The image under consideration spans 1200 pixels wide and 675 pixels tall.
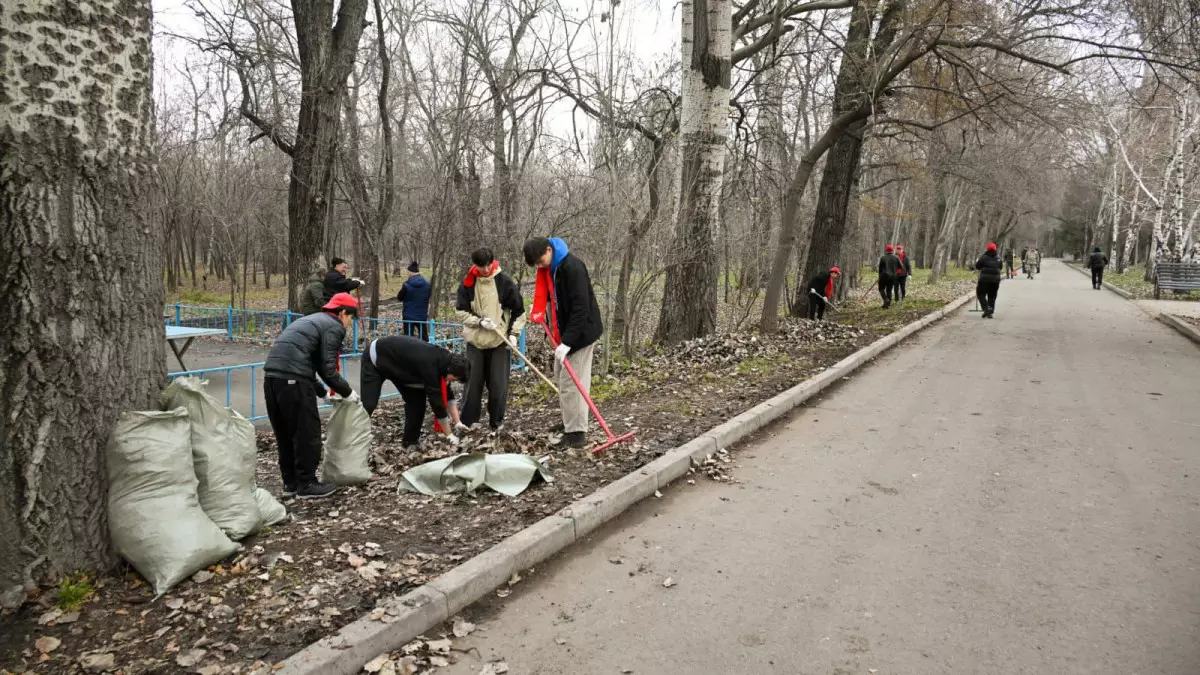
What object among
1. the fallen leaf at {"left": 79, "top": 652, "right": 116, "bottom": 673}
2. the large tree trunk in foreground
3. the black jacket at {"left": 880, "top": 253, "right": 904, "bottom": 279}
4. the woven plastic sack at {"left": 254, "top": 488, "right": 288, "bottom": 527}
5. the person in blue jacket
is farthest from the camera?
the black jacket at {"left": 880, "top": 253, "right": 904, "bottom": 279}

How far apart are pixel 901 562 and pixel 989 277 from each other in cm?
1424

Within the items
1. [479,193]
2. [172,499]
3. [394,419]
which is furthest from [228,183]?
[172,499]

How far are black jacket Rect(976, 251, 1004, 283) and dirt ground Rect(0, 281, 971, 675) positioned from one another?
10.9 metres

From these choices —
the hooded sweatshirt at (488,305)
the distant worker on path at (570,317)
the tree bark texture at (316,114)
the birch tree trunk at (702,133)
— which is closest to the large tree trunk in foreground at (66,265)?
the distant worker on path at (570,317)

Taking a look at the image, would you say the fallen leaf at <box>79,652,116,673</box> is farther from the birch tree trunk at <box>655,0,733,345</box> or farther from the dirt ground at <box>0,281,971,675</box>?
the birch tree trunk at <box>655,0,733,345</box>

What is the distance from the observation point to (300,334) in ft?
16.4

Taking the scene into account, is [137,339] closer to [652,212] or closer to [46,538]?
[46,538]

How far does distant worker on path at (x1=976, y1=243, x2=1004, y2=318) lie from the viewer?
51.6 feet

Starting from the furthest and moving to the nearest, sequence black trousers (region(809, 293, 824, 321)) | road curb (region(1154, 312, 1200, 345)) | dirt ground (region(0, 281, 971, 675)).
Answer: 1. black trousers (region(809, 293, 824, 321))
2. road curb (region(1154, 312, 1200, 345))
3. dirt ground (region(0, 281, 971, 675))

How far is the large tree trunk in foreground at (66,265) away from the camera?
303 centimetres

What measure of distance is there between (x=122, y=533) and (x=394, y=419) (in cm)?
548

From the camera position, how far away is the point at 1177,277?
70.6 ft

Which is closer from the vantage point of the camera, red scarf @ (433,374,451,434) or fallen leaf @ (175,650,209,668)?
fallen leaf @ (175,650,209,668)

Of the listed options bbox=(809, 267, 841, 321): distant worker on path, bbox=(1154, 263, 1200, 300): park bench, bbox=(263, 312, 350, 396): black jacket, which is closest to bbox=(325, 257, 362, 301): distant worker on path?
bbox=(263, 312, 350, 396): black jacket
